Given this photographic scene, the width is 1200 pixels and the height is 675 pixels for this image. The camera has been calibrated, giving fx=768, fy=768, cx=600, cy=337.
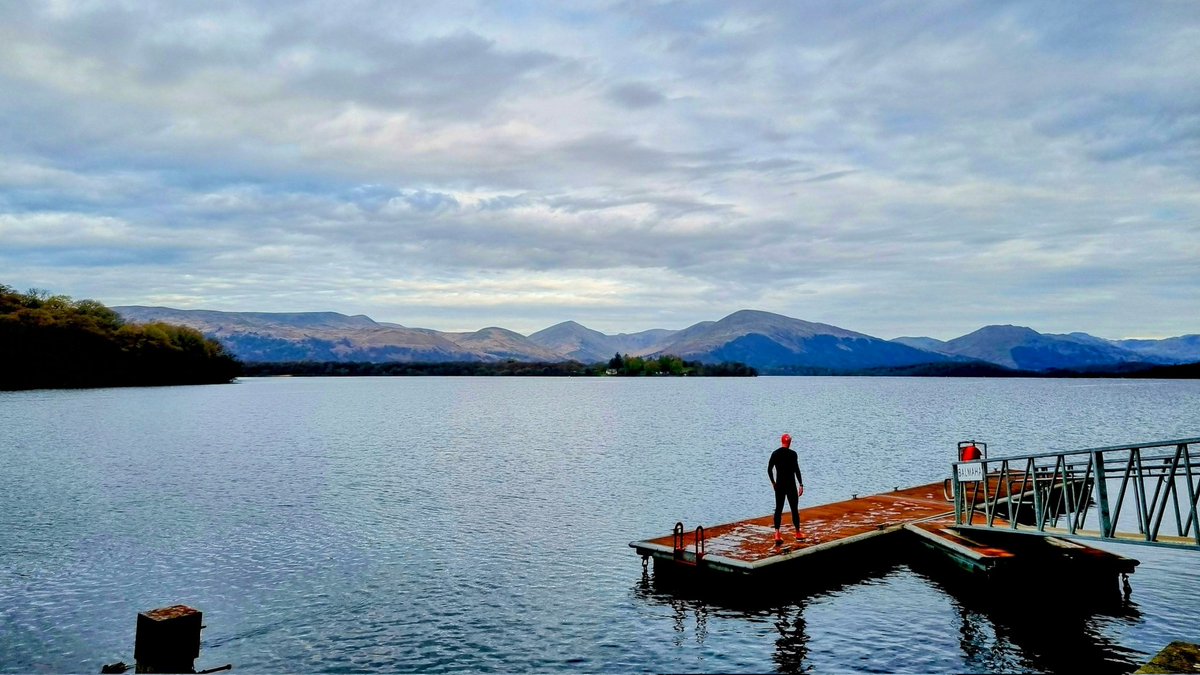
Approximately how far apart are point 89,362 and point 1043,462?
19148cm

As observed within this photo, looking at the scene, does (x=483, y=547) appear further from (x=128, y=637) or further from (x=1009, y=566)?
(x=1009, y=566)

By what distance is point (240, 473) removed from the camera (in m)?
47.6

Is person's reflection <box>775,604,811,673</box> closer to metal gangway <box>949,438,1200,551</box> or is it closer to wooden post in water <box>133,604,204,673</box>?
metal gangway <box>949,438,1200,551</box>

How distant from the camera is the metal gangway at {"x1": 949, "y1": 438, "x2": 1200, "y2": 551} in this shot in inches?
664

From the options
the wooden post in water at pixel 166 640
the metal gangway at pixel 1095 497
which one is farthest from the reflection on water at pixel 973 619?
the wooden post in water at pixel 166 640

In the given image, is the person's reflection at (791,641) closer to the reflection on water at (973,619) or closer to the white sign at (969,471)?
the reflection on water at (973,619)

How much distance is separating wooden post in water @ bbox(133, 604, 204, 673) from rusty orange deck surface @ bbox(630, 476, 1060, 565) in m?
13.0

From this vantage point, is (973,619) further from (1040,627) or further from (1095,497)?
(1095,497)

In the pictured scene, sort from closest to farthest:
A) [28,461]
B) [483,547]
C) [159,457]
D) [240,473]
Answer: [483,547], [240,473], [28,461], [159,457]

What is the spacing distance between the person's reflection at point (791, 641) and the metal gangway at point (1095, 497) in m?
6.88

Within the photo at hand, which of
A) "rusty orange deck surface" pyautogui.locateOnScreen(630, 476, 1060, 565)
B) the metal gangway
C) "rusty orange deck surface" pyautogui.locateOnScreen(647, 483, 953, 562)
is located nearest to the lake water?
"rusty orange deck surface" pyautogui.locateOnScreen(630, 476, 1060, 565)

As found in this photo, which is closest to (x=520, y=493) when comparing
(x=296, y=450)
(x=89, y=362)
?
(x=296, y=450)

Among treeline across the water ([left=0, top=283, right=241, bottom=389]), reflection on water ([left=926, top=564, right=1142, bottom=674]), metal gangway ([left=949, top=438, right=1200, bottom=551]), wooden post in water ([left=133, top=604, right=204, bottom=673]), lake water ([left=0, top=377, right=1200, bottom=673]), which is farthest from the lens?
treeline across the water ([left=0, top=283, right=241, bottom=389])

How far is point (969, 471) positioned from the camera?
2572cm
